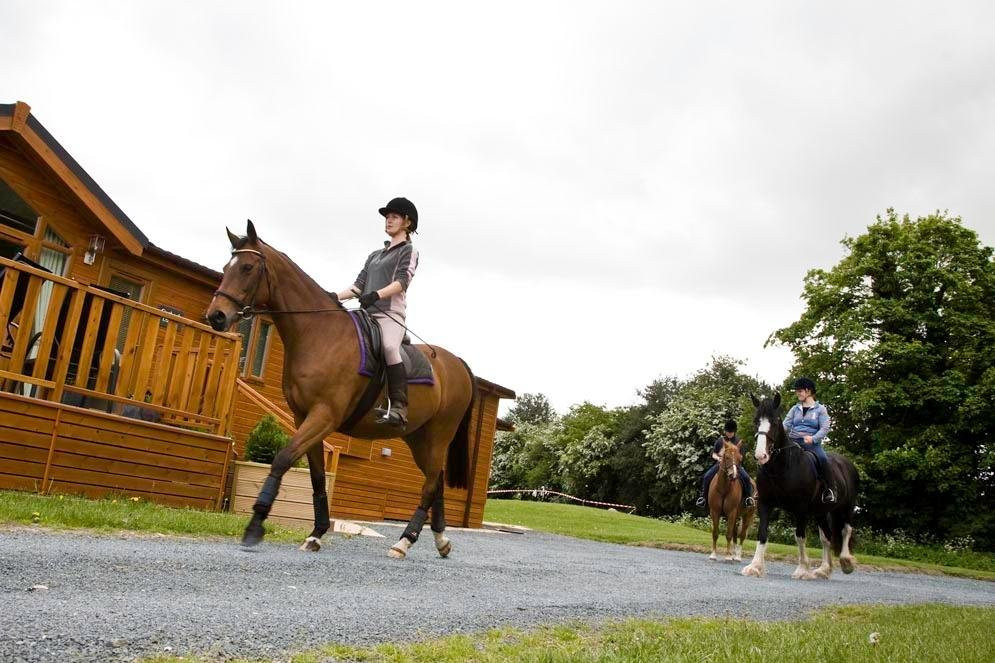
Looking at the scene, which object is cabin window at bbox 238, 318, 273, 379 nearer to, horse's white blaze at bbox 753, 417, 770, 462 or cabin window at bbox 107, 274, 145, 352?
cabin window at bbox 107, 274, 145, 352

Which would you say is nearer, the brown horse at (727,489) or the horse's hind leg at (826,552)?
the horse's hind leg at (826,552)

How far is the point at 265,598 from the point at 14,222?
10.6m

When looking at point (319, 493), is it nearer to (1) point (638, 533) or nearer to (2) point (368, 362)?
(2) point (368, 362)

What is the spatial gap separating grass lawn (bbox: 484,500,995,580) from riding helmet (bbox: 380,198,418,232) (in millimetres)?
12761

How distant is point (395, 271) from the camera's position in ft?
24.2

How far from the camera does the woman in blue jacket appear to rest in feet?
38.7

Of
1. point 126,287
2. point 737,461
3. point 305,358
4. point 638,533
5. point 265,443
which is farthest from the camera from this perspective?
point 638,533

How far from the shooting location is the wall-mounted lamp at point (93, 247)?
1272 centimetres

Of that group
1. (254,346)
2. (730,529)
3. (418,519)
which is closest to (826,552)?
(730,529)

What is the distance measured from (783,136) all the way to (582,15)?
6.48 meters

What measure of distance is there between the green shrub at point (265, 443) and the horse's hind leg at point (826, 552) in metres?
8.68

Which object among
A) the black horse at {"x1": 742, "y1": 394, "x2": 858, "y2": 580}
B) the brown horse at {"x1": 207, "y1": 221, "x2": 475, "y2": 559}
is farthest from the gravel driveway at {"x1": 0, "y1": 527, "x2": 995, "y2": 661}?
the black horse at {"x1": 742, "y1": 394, "x2": 858, "y2": 580}

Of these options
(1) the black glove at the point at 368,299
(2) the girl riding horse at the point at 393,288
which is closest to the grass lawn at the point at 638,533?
(2) the girl riding horse at the point at 393,288

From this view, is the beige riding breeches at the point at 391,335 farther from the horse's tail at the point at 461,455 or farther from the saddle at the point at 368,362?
the horse's tail at the point at 461,455
